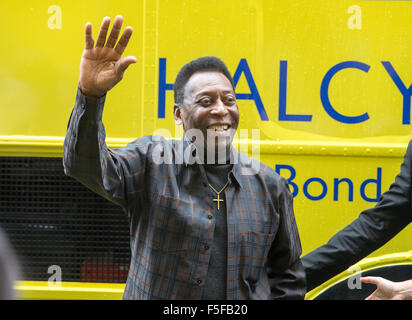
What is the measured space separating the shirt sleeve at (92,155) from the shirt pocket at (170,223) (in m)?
0.12

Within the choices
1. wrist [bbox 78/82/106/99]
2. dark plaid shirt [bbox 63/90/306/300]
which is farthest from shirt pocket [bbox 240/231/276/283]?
wrist [bbox 78/82/106/99]

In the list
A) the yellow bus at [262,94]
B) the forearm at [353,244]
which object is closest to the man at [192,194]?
the forearm at [353,244]

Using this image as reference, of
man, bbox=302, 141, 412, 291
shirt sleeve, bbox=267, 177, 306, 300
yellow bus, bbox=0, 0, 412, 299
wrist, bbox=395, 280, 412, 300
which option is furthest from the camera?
yellow bus, bbox=0, 0, 412, 299

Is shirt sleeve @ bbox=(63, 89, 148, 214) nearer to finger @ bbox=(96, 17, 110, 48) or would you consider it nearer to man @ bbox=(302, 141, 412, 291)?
finger @ bbox=(96, 17, 110, 48)

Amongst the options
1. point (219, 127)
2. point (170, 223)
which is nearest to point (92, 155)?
point (170, 223)

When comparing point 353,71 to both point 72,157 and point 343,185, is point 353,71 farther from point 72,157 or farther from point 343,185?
point 72,157

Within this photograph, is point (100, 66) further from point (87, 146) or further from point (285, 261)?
point (285, 261)

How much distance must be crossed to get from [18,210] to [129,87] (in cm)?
90

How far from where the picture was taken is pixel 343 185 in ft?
9.58

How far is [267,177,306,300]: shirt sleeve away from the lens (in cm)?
189

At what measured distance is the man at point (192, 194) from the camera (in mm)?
1695

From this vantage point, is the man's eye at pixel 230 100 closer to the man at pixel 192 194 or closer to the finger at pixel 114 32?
the man at pixel 192 194

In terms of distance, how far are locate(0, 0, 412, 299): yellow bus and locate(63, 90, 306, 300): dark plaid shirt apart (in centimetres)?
103

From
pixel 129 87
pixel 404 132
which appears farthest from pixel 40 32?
pixel 404 132
